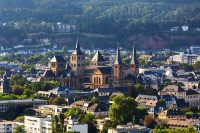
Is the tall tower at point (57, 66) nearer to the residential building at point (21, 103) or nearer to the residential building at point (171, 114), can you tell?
the residential building at point (21, 103)

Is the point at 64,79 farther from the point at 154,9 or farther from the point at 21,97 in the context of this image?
the point at 154,9

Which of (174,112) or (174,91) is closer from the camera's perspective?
(174,112)

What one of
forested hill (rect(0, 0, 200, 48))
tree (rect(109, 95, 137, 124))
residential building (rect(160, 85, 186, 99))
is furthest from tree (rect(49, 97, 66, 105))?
forested hill (rect(0, 0, 200, 48))

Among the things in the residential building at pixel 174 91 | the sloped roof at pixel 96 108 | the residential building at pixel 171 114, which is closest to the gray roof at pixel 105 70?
the residential building at pixel 174 91

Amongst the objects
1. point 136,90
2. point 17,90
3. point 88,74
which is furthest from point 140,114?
point 88,74

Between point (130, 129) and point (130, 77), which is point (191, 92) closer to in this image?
point (130, 77)

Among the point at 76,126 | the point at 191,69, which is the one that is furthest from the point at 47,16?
the point at 76,126
